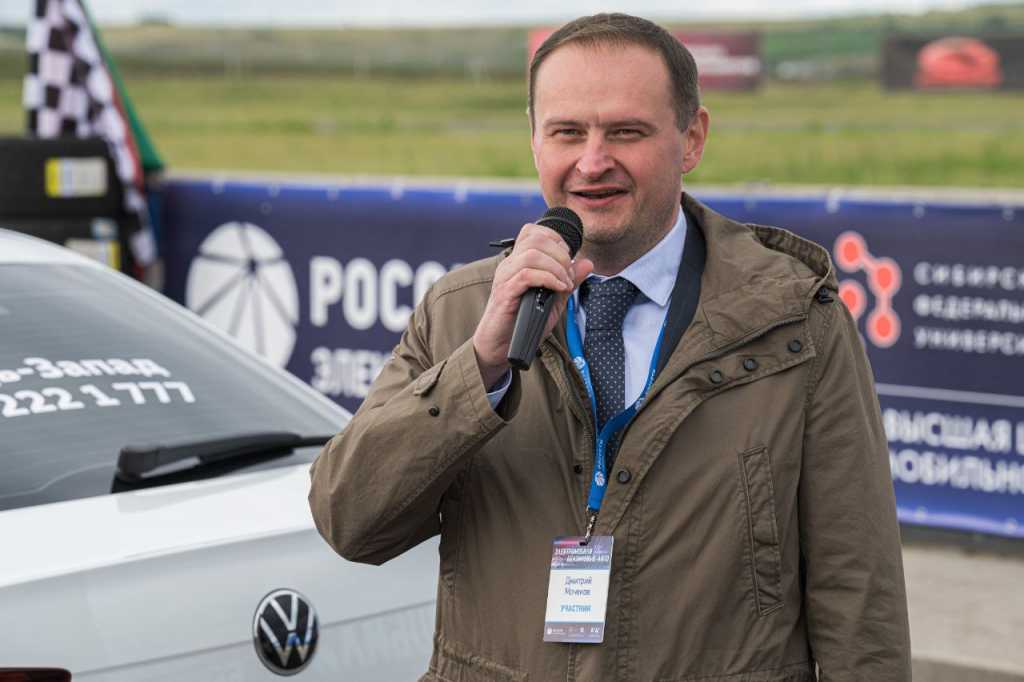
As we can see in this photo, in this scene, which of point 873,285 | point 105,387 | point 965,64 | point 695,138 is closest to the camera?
point 695,138

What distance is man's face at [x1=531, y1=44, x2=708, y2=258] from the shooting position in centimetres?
227

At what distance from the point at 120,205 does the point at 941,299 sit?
4715mm

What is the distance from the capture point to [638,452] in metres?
2.19

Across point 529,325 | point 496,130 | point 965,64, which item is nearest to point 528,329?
point 529,325

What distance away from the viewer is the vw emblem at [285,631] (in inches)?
102

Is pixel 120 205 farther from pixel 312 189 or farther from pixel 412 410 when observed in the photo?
pixel 412 410

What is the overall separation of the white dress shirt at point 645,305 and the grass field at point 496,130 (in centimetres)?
2714

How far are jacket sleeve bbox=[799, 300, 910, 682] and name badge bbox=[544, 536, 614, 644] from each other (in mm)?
310

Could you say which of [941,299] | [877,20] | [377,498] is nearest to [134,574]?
[377,498]

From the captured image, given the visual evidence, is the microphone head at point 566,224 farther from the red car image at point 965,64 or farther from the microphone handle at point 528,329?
the red car image at point 965,64

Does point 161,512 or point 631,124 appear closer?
point 631,124

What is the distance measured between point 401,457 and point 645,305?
45 cm

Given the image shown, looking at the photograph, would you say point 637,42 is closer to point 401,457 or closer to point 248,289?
point 401,457

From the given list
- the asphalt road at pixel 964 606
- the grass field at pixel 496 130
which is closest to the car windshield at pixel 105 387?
the asphalt road at pixel 964 606
